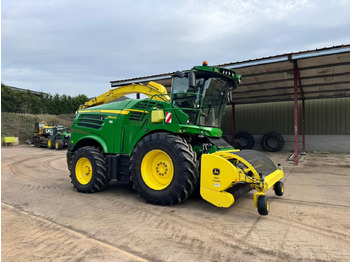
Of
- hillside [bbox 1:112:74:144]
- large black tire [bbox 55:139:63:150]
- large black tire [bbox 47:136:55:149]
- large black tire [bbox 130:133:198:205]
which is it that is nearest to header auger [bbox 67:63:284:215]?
large black tire [bbox 130:133:198:205]

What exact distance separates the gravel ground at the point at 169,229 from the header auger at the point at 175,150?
1.04ft

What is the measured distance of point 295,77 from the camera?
9734mm

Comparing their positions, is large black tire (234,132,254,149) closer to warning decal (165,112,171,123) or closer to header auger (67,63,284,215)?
header auger (67,63,284,215)

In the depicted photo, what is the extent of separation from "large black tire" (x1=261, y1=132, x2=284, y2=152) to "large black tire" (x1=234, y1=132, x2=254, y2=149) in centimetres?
84

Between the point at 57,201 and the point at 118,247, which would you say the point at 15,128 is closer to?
the point at 57,201

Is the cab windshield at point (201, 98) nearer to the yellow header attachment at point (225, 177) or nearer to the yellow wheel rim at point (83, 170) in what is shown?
the yellow header attachment at point (225, 177)

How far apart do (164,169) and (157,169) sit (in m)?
0.16

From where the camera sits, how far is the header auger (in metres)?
4.05

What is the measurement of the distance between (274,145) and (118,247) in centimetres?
1576

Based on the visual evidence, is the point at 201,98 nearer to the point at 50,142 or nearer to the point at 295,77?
the point at 295,77

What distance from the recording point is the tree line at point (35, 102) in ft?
114

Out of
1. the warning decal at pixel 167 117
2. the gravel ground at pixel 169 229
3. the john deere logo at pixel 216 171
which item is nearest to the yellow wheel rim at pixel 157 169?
the gravel ground at pixel 169 229

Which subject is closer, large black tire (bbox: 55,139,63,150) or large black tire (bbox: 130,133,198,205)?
large black tire (bbox: 130,133,198,205)

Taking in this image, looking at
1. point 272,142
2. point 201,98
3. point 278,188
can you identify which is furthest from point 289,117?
point 201,98
